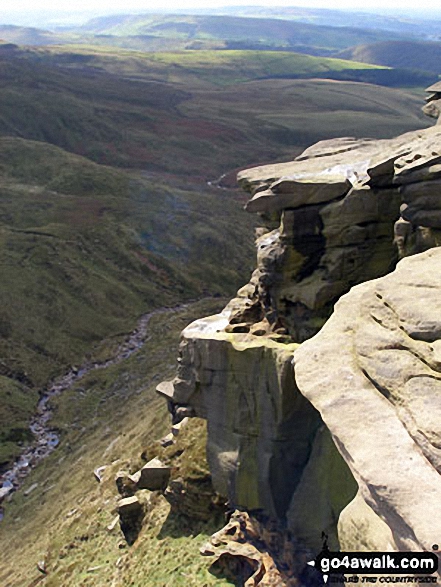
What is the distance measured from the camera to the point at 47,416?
5775cm

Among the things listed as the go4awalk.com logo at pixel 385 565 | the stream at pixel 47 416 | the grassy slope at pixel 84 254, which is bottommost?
the stream at pixel 47 416

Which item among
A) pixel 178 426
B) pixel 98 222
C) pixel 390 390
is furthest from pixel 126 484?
pixel 98 222

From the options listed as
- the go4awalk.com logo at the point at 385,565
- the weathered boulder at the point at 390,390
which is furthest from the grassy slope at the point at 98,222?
the go4awalk.com logo at the point at 385,565

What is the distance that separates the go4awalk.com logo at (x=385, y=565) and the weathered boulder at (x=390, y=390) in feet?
1.03

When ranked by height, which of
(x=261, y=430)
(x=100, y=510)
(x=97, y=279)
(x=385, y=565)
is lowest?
(x=97, y=279)

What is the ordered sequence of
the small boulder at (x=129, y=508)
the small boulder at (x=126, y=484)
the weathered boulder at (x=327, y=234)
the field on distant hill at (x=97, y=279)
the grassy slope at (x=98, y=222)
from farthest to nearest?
the grassy slope at (x=98, y=222) < the field on distant hill at (x=97, y=279) < the small boulder at (x=126, y=484) < the small boulder at (x=129, y=508) < the weathered boulder at (x=327, y=234)

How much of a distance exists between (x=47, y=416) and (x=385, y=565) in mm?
46924

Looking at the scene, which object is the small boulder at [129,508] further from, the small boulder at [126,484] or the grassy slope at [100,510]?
the small boulder at [126,484]

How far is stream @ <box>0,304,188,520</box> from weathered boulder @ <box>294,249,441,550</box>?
3433 centimetres

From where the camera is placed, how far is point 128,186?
11331 cm

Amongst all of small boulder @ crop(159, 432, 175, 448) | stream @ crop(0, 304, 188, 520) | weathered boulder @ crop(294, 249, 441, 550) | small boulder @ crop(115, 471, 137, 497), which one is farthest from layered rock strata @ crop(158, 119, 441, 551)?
stream @ crop(0, 304, 188, 520)

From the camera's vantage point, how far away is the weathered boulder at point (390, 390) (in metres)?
13.9

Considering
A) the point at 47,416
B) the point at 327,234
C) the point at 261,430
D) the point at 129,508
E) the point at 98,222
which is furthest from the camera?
the point at 98,222

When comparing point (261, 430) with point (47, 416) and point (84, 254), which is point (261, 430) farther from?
point (84, 254)
